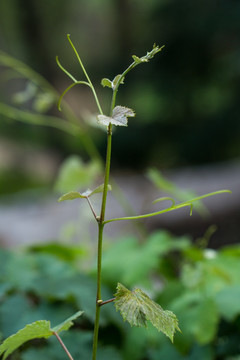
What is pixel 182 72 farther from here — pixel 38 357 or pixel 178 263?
pixel 38 357

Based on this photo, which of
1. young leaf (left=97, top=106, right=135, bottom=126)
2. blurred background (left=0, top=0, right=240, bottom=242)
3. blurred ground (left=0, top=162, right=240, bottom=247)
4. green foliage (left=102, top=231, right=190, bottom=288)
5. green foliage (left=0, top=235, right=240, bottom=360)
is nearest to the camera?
young leaf (left=97, top=106, right=135, bottom=126)

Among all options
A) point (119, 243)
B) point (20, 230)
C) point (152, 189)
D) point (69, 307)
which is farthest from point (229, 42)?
point (69, 307)

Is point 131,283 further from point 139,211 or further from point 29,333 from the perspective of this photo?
point 139,211

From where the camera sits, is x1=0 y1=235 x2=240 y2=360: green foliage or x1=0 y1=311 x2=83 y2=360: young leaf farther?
x1=0 y1=235 x2=240 y2=360: green foliage

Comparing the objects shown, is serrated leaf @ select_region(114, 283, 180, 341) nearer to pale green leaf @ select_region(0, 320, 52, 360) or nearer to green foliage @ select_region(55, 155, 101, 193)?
pale green leaf @ select_region(0, 320, 52, 360)

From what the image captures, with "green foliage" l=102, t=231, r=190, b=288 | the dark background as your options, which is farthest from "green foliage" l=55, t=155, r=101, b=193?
the dark background

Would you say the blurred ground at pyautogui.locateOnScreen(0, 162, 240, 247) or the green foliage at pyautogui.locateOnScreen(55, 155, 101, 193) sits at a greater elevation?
the blurred ground at pyautogui.locateOnScreen(0, 162, 240, 247)

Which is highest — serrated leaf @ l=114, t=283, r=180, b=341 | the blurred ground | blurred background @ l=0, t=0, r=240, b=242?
blurred background @ l=0, t=0, r=240, b=242

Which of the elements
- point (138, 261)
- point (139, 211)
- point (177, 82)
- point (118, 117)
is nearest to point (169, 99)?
point (177, 82)

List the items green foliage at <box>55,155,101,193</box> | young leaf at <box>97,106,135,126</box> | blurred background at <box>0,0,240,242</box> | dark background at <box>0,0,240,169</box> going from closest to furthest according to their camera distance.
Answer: young leaf at <box>97,106,135,126</box> → green foliage at <box>55,155,101,193</box> → blurred background at <box>0,0,240,242</box> → dark background at <box>0,0,240,169</box>
